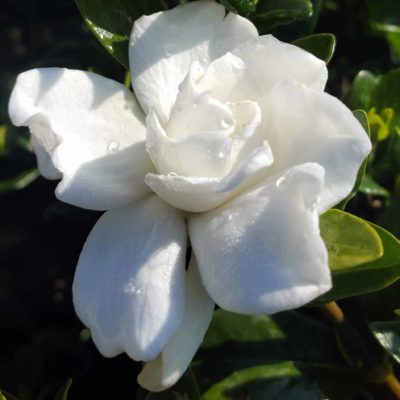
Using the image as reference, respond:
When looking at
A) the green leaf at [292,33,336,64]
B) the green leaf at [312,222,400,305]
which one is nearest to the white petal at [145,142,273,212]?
the green leaf at [312,222,400,305]

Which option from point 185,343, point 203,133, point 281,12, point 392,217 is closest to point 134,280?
point 185,343

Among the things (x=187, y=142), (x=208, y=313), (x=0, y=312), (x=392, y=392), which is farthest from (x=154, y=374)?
(x=0, y=312)

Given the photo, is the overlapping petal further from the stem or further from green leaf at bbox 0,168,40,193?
green leaf at bbox 0,168,40,193

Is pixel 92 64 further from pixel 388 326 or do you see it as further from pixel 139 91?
pixel 388 326

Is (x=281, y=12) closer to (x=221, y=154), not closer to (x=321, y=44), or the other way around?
(x=321, y=44)

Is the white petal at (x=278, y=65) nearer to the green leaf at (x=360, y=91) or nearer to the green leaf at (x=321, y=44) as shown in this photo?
the green leaf at (x=321, y=44)

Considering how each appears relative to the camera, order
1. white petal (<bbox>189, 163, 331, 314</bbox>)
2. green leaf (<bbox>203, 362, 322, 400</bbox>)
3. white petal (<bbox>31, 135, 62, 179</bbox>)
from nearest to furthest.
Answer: white petal (<bbox>189, 163, 331, 314</bbox>), white petal (<bbox>31, 135, 62, 179</bbox>), green leaf (<bbox>203, 362, 322, 400</bbox>)
